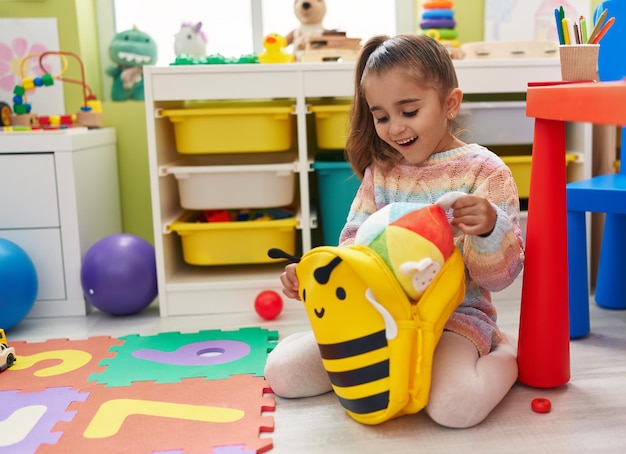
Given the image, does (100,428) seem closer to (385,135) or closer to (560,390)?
(385,135)

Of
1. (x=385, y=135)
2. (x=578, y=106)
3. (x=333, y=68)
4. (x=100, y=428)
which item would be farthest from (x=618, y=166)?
(x=100, y=428)

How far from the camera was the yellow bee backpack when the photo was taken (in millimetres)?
1029

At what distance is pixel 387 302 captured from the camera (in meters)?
1.03

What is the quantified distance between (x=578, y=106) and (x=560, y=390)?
22.8 inches

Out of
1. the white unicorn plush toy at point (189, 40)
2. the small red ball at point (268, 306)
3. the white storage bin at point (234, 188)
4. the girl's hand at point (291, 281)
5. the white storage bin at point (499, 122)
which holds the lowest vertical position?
→ the small red ball at point (268, 306)

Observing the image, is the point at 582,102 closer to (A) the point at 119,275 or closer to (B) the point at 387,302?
(B) the point at 387,302

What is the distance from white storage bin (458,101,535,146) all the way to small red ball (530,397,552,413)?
829 millimetres

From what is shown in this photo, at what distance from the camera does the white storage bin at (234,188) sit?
1.86 m

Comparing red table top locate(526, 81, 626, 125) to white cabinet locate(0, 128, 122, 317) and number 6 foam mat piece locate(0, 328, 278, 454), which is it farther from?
white cabinet locate(0, 128, 122, 317)

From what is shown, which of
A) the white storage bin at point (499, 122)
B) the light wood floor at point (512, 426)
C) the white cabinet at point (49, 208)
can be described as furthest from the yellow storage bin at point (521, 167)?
the white cabinet at point (49, 208)

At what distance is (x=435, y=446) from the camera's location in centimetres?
105

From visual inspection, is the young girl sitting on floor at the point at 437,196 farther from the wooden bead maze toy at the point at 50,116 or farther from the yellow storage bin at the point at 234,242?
the wooden bead maze toy at the point at 50,116

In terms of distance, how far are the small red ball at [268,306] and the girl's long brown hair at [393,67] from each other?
55 cm

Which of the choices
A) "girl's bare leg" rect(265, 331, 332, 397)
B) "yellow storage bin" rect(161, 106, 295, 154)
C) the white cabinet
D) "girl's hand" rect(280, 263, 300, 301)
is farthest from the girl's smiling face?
the white cabinet
